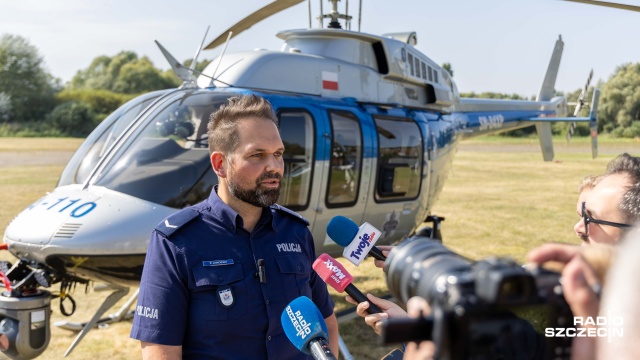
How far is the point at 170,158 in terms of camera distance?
454cm

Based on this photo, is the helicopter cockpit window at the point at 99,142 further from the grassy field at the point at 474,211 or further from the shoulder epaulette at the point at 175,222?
the shoulder epaulette at the point at 175,222

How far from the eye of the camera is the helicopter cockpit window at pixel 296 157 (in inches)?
193

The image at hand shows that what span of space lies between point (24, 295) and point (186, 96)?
74.4 inches

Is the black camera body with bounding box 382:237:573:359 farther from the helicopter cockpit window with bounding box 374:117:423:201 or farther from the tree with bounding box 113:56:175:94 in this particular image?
the tree with bounding box 113:56:175:94

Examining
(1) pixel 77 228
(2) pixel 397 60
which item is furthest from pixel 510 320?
(2) pixel 397 60

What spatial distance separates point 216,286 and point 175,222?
257 millimetres

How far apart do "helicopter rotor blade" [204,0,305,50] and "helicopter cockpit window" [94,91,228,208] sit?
1667mm

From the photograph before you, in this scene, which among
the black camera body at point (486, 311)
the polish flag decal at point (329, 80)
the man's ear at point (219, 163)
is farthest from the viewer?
the polish flag decal at point (329, 80)

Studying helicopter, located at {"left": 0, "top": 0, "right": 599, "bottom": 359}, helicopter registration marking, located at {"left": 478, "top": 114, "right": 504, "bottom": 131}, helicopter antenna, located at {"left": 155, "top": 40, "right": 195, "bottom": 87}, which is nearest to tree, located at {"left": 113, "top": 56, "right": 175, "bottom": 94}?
helicopter registration marking, located at {"left": 478, "top": 114, "right": 504, "bottom": 131}

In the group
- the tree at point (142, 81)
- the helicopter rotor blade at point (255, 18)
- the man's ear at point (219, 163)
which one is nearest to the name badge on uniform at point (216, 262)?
the man's ear at point (219, 163)

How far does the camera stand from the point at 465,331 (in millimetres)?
810

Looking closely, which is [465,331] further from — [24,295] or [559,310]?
[24,295]

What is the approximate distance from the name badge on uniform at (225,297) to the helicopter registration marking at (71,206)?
7.85 feet

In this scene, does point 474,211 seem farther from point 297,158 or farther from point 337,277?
point 337,277
